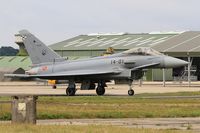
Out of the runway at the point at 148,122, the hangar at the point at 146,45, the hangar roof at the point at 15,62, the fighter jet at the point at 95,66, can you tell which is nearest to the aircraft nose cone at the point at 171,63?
the fighter jet at the point at 95,66

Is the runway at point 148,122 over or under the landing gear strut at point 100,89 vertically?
under

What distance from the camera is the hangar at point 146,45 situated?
9202 cm

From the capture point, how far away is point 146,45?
112 metres

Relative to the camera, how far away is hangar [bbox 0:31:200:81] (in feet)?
302

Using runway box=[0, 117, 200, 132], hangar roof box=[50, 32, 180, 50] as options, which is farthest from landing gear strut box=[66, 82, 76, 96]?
hangar roof box=[50, 32, 180, 50]

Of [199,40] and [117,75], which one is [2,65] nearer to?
[199,40]

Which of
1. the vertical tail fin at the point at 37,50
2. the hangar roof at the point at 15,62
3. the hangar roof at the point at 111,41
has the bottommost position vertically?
the vertical tail fin at the point at 37,50

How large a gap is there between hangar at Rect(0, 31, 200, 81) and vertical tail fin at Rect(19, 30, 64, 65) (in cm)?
4075

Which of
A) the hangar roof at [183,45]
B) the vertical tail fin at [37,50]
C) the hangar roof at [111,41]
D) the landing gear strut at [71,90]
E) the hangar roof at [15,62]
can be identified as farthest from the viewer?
the hangar roof at [15,62]

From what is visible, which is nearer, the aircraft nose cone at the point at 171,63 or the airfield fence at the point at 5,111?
the airfield fence at the point at 5,111

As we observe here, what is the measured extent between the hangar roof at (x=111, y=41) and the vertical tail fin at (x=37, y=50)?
6352 cm

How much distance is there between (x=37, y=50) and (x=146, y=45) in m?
62.8

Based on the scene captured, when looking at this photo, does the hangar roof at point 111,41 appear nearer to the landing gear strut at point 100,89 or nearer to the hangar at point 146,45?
the hangar at point 146,45

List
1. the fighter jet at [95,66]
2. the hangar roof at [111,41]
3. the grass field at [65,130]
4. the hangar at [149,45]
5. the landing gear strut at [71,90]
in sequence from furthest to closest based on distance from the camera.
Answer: the hangar roof at [111,41], the hangar at [149,45], the landing gear strut at [71,90], the fighter jet at [95,66], the grass field at [65,130]
